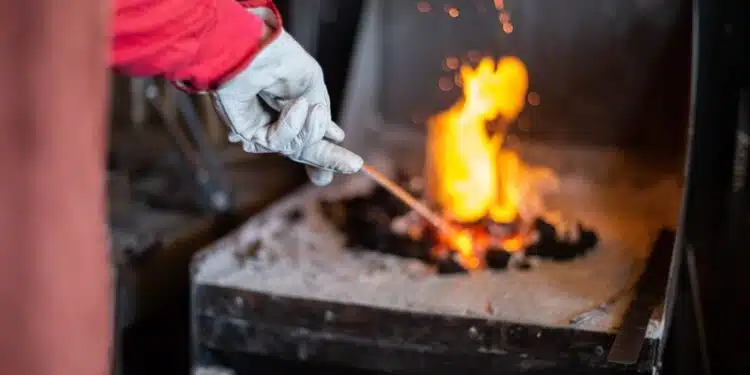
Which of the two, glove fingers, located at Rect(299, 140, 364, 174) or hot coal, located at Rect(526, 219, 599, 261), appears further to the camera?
hot coal, located at Rect(526, 219, 599, 261)

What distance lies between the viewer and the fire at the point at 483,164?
132 cm

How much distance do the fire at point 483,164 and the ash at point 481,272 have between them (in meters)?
0.06

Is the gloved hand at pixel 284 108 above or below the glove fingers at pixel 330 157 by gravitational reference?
above

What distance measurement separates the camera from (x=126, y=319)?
4.51ft

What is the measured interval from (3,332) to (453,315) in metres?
0.61

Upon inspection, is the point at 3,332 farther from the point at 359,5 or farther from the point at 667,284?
the point at 359,5

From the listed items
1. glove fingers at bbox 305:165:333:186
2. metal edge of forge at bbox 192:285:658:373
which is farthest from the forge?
glove fingers at bbox 305:165:333:186

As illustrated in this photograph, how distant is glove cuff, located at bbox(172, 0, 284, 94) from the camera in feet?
2.89

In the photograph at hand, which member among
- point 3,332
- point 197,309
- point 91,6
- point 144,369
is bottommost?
point 144,369

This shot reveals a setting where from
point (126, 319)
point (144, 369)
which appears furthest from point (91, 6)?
point (144, 369)

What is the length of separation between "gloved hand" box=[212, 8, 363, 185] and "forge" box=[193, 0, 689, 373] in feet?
0.73

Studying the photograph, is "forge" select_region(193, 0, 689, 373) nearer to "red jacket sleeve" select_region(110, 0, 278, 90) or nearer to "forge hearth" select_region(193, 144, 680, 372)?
"forge hearth" select_region(193, 144, 680, 372)

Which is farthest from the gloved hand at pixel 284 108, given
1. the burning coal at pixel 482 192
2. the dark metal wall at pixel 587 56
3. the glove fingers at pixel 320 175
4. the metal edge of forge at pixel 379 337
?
the dark metal wall at pixel 587 56

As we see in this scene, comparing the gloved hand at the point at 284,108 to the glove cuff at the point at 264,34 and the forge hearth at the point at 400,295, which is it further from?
the forge hearth at the point at 400,295
